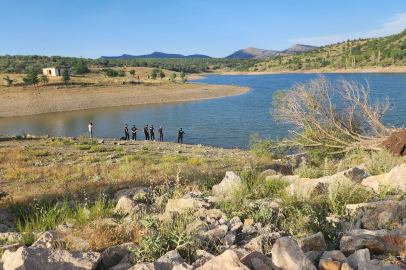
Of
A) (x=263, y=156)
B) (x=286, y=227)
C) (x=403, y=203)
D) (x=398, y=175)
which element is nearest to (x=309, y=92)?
(x=263, y=156)

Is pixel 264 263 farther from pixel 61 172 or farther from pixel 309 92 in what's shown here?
pixel 309 92

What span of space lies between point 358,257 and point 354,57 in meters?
140

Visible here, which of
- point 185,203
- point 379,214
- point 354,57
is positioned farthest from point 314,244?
point 354,57

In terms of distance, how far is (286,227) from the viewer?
4.18 meters

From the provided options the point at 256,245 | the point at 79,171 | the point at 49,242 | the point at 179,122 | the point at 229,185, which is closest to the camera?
the point at 256,245

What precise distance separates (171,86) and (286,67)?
10583cm

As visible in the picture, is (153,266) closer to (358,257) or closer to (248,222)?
(248,222)

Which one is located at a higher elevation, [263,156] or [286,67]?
[286,67]

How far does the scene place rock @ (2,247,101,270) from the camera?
9.65 feet

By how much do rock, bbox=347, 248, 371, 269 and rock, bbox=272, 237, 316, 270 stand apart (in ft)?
1.77

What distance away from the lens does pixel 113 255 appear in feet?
11.5

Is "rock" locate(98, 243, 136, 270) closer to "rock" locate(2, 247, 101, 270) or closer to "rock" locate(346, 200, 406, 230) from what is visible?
"rock" locate(2, 247, 101, 270)

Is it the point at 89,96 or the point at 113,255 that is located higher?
the point at 113,255

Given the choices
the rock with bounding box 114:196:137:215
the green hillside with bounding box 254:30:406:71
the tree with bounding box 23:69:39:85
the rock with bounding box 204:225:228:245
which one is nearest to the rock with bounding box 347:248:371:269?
the rock with bounding box 204:225:228:245
